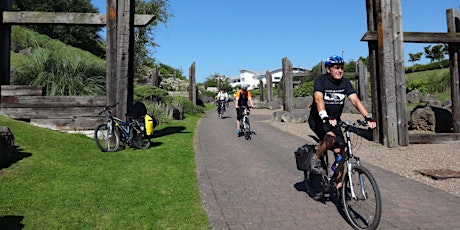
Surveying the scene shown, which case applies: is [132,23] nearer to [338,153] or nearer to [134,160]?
[134,160]

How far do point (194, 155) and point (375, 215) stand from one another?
5152mm

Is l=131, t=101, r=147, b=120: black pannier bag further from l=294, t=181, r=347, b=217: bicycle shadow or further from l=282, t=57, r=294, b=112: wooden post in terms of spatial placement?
l=282, t=57, r=294, b=112: wooden post

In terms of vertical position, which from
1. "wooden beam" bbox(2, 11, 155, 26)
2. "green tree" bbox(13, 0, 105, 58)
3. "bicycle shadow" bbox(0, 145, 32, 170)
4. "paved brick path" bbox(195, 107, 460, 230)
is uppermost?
"green tree" bbox(13, 0, 105, 58)

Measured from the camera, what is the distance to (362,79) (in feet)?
65.8

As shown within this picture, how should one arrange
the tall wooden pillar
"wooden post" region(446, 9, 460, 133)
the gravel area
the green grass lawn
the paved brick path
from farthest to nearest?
"wooden post" region(446, 9, 460, 133)
the tall wooden pillar
the gravel area
the paved brick path
the green grass lawn

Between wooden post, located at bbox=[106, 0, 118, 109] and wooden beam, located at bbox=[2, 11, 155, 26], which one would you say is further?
wooden beam, located at bbox=[2, 11, 155, 26]

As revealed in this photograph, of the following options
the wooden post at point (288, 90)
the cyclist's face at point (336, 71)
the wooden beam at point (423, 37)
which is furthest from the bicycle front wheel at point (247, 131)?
the wooden post at point (288, 90)

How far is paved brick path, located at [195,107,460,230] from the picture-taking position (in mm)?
4027

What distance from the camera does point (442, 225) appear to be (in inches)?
153

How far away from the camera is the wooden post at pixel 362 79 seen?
19.8m

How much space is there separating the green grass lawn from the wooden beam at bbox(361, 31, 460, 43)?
5.94 meters

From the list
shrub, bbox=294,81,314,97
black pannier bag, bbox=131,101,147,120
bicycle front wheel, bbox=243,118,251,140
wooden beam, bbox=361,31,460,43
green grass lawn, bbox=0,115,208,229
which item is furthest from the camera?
shrub, bbox=294,81,314,97

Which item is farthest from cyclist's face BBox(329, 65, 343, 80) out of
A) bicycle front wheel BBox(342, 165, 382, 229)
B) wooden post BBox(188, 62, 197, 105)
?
wooden post BBox(188, 62, 197, 105)

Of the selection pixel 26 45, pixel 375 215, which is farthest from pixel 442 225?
pixel 26 45
